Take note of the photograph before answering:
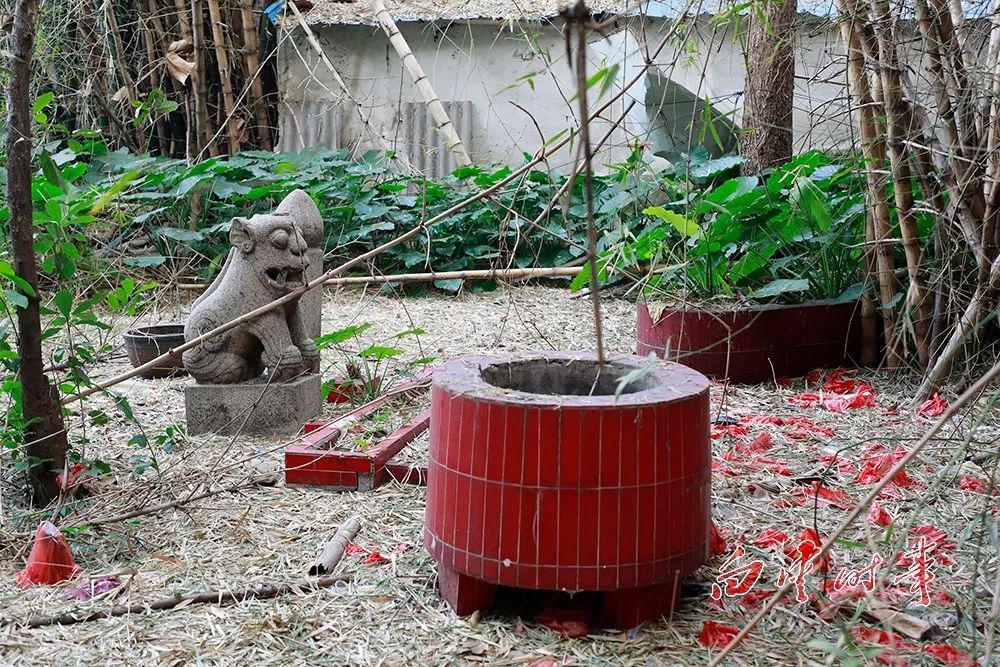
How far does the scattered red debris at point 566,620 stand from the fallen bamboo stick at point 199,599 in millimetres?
539

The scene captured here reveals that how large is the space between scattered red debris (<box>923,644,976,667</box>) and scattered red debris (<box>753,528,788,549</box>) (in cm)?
58

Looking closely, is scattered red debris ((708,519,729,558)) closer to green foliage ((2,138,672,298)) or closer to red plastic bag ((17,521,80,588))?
red plastic bag ((17,521,80,588))

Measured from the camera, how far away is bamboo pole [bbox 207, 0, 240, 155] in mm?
7645

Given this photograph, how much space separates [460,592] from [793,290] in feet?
9.02

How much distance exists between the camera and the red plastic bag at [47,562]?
2434 millimetres

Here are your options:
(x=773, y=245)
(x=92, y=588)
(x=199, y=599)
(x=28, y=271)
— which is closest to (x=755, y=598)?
(x=199, y=599)

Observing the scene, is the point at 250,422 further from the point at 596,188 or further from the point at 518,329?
the point at 596,188

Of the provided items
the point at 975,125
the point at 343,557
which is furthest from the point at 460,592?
the point at 975,125

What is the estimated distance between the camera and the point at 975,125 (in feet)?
12.0

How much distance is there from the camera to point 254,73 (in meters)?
8.00

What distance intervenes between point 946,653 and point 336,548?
1473 millimetres

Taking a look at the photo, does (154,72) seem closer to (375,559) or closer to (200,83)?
(200,83)

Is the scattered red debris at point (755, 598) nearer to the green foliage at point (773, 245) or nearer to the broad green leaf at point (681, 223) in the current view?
the broad green leaf at point (681, 223)

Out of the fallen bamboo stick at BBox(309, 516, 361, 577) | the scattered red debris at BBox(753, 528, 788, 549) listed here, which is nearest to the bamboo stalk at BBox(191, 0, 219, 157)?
the fallen bamboo stick at BBox(309, 516, 361, 577)
